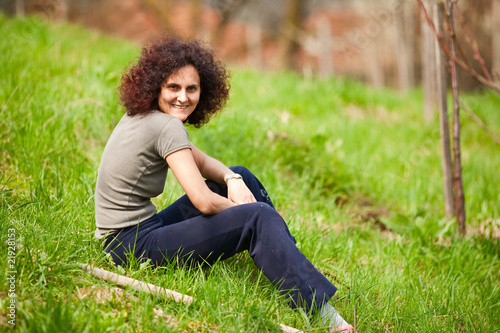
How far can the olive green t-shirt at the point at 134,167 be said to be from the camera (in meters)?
2.08

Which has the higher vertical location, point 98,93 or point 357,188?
point 98,93

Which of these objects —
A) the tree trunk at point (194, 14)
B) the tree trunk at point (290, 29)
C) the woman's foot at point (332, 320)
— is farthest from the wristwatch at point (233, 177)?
the tree trunk at point (194, 14)

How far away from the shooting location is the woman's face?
226cm

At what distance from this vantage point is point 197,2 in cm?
1073

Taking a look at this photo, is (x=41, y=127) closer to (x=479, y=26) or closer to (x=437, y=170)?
(x=437, y=170)

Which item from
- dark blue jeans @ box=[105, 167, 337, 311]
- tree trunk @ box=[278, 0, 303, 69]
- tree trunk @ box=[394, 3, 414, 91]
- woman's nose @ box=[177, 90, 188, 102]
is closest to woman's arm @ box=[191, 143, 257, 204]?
dark blue jeans @ box=[105, 167, 337, 311]

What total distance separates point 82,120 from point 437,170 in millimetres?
3686

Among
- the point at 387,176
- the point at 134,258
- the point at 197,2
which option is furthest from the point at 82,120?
the point at 197,2

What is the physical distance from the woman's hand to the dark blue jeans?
19cm

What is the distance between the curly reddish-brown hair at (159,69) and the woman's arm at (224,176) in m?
0.38

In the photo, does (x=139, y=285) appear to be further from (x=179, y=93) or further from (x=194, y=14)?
(x=194, y=14)

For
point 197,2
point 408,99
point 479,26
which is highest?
point 197,2

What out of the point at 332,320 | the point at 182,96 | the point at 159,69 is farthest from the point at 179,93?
the point at 332,320

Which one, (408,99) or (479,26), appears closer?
(408,99)
